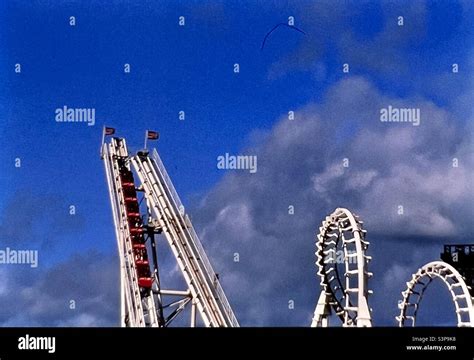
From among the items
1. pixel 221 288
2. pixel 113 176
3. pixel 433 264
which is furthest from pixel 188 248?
pixel 433 264

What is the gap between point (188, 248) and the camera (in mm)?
14461

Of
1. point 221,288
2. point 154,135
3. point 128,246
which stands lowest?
point 221,288
